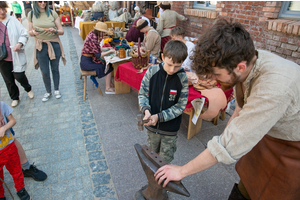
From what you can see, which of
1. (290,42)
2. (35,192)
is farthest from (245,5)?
(35,192)

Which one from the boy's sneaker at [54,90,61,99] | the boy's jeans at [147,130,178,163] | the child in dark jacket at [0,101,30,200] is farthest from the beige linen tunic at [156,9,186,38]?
the child in dark jacket at [0,101,30,200]

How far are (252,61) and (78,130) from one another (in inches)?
124

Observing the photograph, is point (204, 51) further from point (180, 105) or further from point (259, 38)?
point (259, 38)

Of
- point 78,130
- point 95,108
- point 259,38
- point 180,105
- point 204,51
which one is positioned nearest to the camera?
point 204,51

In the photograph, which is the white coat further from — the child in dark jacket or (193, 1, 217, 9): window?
(193, 1, 217, 9): window

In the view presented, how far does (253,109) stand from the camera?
937 millimetres

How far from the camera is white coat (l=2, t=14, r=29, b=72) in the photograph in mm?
3521

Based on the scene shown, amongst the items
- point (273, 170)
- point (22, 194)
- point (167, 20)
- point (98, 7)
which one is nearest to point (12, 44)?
point (22, 194)

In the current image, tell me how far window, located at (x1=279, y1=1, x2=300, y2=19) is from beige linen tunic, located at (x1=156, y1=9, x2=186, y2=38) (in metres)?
2.99

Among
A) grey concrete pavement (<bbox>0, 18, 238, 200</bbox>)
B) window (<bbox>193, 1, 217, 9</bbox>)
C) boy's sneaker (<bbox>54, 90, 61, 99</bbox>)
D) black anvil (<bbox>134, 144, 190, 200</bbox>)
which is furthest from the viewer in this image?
window (<bbox>193, 1, 217, 9</bbox>)

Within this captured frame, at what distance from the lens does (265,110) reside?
3.00 ft

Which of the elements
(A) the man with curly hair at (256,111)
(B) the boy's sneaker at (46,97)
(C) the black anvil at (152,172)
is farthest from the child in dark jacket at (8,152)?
(B) the boy's sneaker at (46,97)

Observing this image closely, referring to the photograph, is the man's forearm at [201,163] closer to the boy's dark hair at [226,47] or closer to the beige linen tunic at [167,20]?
the boy's dark hair at [226,47]

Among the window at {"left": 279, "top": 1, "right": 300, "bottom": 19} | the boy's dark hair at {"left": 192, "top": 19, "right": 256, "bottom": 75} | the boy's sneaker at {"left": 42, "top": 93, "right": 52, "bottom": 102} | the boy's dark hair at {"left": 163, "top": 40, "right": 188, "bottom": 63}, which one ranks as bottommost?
the boy's sneaker at {"left": 42, "top": 93, "right": 52, "bottom": 102}
